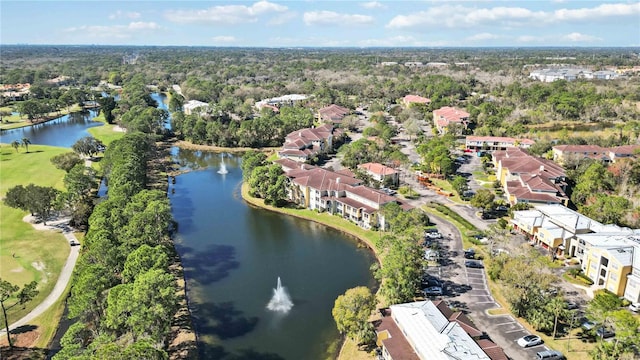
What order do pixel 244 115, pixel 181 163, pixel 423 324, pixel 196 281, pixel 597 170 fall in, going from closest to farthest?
1. pixel 423 324
2. pixel 196 281
3. pixel 597 170
4. pixel 181 163
5. pixel 244 115

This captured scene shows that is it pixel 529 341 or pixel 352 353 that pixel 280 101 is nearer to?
pixel 352 353

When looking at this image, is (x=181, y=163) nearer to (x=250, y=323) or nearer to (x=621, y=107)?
(x=250, y=323)

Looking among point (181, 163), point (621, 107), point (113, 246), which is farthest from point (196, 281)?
point (621, 107)

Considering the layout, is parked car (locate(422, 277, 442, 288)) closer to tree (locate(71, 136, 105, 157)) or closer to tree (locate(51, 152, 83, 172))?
tree (locate(51, 152, 83, 172))

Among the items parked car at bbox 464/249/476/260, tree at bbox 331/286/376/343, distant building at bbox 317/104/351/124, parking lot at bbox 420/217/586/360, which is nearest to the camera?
tree at bbox 331/286/376/343

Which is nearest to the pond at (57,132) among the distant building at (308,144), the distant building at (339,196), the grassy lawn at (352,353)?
the distant building at (308,144)

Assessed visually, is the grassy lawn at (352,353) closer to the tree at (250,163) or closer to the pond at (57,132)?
the tree at (250,163)

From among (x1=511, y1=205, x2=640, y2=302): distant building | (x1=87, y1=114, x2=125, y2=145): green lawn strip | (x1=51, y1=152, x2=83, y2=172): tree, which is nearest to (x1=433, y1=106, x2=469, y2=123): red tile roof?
(x1=511, y1=205, x2=640, y2=302): distant building
